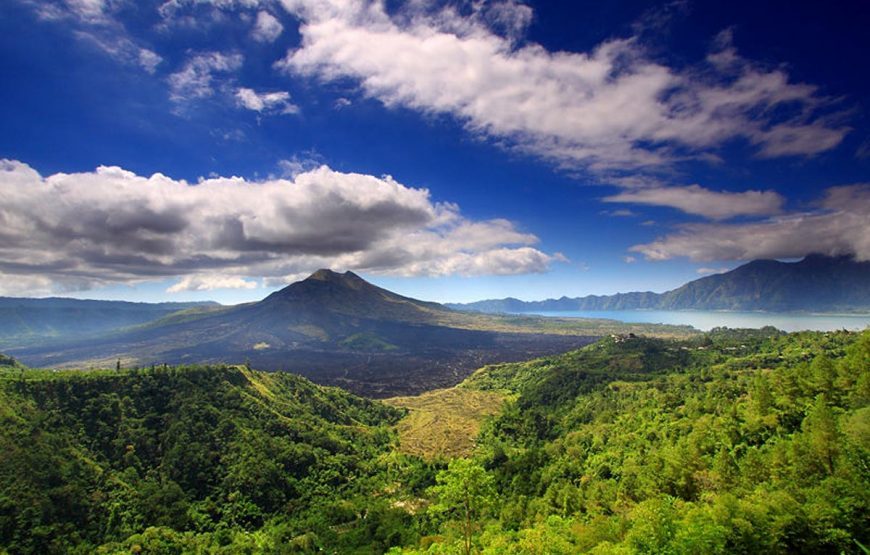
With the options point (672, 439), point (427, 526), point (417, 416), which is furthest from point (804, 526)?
point (417, 416)

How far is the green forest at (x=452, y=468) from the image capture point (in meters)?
36.9

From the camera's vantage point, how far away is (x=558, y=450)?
11338 centimetres

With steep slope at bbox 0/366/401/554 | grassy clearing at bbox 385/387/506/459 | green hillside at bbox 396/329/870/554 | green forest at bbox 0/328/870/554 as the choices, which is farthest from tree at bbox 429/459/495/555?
grassy clearing at bbox 385/387/506/459

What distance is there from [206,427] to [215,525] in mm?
32044

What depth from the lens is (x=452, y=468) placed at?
36.3 m

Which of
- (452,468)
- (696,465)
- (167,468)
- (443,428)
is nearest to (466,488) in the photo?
(452,468)

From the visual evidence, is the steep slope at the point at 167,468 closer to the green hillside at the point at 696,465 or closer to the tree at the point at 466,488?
the green hillside at the point at 696,465

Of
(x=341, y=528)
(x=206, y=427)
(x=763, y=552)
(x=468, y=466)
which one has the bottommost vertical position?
(x=341, y=528)

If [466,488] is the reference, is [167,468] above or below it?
below

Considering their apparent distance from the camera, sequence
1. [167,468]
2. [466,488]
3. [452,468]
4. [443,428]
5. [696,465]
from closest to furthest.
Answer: [466,488] → [452,468] → [696,465] → [167,468] → [443,428]

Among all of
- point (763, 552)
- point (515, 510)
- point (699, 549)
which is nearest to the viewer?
point (699, 549)

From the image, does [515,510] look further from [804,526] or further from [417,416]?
[417,416]

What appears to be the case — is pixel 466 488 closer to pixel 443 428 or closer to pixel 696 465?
pixel 696 465

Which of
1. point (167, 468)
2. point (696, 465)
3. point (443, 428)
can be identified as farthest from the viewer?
point (443, 428)
